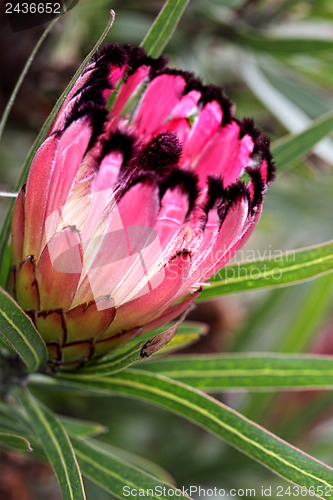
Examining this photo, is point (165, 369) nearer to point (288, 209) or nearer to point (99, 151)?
point (99, 151)

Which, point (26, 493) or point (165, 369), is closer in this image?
point (165, 369)

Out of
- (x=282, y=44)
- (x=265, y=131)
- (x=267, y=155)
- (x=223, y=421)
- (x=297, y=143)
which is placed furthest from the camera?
(x=265, y=131)

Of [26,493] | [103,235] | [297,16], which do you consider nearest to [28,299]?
[103,235]

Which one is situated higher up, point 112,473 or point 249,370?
point 249,370

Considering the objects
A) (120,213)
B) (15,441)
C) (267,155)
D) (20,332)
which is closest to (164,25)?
(267,155)
